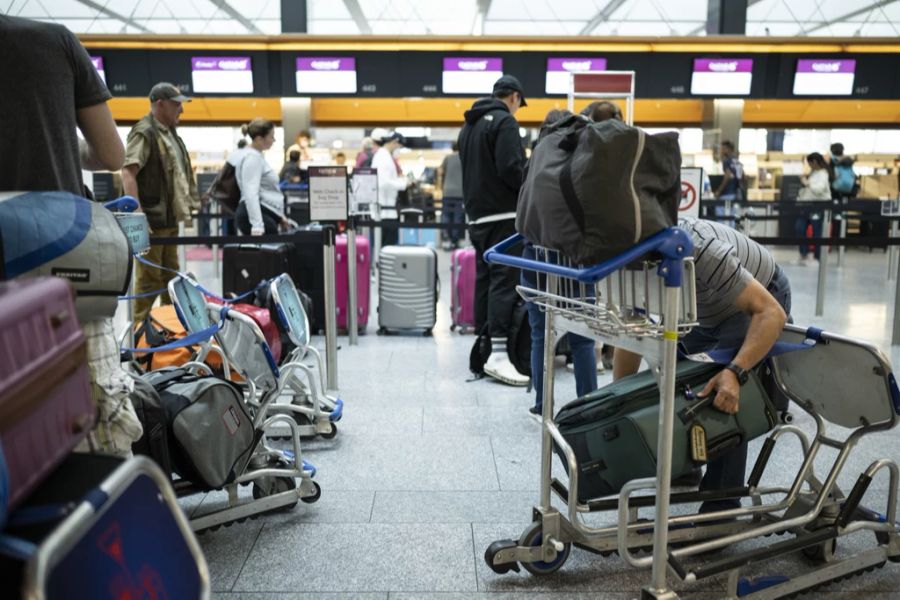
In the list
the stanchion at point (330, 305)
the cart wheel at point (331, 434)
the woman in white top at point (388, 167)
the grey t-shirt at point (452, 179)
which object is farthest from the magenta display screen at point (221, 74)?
the cart wheel at point (331, 434)

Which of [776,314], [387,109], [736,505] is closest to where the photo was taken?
[776,314]

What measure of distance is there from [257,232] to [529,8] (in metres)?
12.6

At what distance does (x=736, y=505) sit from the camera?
2.76m

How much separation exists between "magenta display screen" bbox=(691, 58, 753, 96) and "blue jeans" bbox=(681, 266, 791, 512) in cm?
1021

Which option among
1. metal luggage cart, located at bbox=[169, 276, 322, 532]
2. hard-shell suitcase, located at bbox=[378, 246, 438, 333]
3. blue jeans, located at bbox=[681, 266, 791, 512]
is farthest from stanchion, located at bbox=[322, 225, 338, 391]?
blue jeans, located at bbox=[681, 266, 791, 512]

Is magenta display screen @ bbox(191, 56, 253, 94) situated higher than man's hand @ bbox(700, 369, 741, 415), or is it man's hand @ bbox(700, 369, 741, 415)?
magenta display screen @ bbox(191, 56, 253, 94)

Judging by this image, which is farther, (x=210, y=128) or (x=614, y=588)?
(x=210, y=128)

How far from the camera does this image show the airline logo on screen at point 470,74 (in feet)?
39.0

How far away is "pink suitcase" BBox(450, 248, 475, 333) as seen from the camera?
239 inches

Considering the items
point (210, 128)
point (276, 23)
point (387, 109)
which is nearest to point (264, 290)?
point (387, 109)

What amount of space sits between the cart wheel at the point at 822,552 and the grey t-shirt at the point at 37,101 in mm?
2429

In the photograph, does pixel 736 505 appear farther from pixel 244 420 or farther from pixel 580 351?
pixel 244 420

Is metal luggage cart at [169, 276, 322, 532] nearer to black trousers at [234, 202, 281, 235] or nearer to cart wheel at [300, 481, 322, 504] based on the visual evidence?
cart wheel at [300, 481, 322, 504]

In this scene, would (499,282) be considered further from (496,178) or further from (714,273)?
(714,273)
